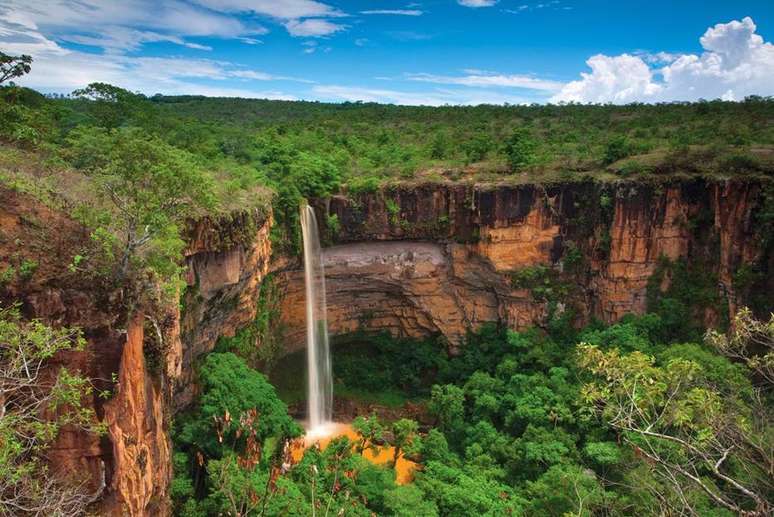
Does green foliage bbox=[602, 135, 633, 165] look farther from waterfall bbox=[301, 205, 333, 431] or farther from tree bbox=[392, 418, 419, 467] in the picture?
tree bbox=[392, 418, 419, 467]

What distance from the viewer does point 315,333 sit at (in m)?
20.6

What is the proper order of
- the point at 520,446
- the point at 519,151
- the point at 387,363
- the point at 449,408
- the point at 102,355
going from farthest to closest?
1. the point at 387,363
2. the point at 519,151
3. the point at 449,408
4. the point at 520,446
5. the point at 102,355

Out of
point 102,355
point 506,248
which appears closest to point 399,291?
point 506,248

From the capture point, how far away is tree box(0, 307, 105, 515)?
6.02m

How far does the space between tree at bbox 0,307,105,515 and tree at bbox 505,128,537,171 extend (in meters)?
17.4

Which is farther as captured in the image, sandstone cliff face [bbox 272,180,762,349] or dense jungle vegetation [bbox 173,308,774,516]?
sandstone cliff face [bbox 272,180,762,349]

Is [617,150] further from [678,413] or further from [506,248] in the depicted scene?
[678,413]

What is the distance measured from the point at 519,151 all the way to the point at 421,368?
9829mm

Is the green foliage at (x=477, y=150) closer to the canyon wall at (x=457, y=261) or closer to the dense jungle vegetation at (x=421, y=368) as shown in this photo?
the dense jungle vegetation at (x=421, y=368)

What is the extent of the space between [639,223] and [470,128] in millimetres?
13245

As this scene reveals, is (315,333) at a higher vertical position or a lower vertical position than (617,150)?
lower

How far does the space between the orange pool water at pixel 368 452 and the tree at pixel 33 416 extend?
9.04m

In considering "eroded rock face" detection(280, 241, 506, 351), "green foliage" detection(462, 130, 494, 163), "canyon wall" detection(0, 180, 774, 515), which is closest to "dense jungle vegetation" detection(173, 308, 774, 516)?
"canyon wall" detection(0, 180, 774, 515)

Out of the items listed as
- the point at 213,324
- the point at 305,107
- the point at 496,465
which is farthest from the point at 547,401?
the point at 305,107
